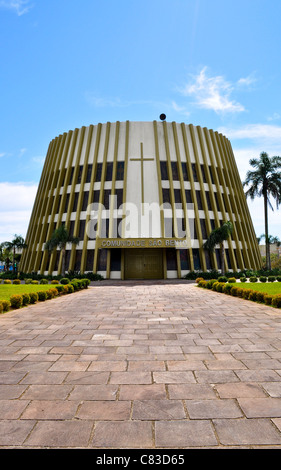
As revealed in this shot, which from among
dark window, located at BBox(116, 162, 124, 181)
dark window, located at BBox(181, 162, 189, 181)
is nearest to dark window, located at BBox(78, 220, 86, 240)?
dark window, located at BBox(116, 162, 124, 181)

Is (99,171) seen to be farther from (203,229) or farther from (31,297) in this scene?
(31,297)

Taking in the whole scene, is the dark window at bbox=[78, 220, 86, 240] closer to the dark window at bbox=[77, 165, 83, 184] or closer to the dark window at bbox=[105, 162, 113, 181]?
the dark window at bbox=[77, 165, 83, 184]

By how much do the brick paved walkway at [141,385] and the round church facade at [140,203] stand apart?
76.9 feet

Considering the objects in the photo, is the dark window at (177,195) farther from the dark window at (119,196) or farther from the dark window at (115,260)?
the dark window at (115,260)

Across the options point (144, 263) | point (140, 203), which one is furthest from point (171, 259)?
point (140, 203)

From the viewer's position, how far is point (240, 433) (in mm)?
3311

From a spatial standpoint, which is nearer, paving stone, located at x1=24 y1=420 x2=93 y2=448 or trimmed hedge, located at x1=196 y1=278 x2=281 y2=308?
paving stone, located at x1=24 y1=420 x2=93 y2=448

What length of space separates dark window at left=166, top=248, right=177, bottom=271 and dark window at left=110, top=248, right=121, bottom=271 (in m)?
5.87

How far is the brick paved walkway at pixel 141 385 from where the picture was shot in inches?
130

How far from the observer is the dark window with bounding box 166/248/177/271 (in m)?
34.5

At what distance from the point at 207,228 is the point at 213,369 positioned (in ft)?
104

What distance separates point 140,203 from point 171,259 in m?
7.71
